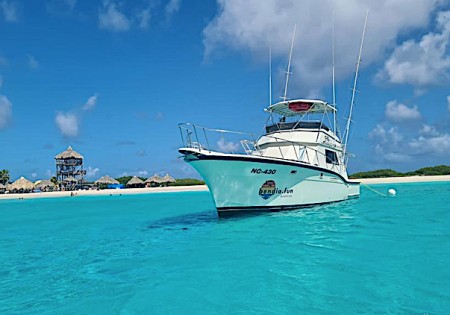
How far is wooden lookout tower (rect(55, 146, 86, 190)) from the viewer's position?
210ft

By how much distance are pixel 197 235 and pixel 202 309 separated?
235 inches

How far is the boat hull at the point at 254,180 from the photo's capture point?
40.1 feet

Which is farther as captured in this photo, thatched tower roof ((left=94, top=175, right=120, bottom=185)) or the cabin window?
thatched tower roof ((left=94, top=175, right=120, bottom=185))

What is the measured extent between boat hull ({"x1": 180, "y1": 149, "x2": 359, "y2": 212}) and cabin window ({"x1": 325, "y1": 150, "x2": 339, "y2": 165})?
2.19m

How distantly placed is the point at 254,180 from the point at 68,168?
62.1 metres

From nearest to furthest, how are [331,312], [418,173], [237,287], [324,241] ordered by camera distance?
1. [331,312]
2. [237,287]
3. [324,241]
4. [418,173]

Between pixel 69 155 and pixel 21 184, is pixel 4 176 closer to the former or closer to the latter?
pixel 21 184

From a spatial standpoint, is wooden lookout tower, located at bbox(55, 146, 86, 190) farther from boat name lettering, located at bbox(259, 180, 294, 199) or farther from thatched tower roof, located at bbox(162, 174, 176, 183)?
boat name lettering, located at bbox(259, 180, 294, 199)

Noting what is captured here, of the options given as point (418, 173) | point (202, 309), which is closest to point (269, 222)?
point (202, 309)

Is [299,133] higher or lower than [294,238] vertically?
higher

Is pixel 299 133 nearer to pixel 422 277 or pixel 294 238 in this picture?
pixel 294 238

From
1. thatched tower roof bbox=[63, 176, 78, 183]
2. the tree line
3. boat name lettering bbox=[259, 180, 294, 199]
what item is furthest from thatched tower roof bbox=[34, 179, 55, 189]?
boat name lettering bbox=[259, 180, 294, 199]

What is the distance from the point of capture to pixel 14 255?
9031 mm

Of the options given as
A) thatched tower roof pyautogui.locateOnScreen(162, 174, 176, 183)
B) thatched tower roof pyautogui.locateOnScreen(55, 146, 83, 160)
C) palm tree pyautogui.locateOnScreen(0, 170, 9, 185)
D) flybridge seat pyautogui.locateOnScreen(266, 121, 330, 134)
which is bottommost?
flybridge seat pyautogui.locateOnScreen(266, 121, 330, 134)
